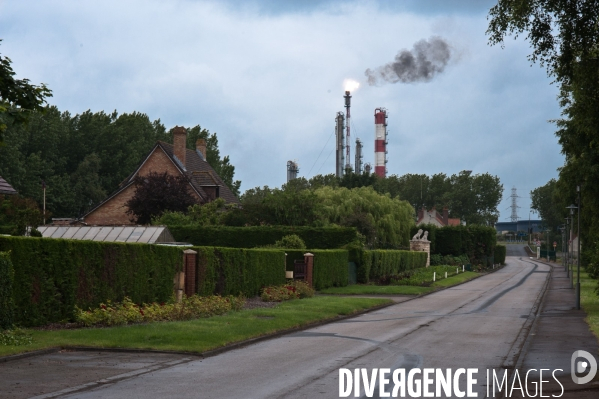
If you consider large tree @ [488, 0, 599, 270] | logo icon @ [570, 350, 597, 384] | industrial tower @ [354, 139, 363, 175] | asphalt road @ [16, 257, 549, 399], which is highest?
industrial tower @ [354, 139, 363, 175]

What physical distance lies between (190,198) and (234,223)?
18.4ft

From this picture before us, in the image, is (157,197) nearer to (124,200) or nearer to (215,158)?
(124,200)

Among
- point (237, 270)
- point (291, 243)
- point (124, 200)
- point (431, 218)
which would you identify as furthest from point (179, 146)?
point (431, 218)

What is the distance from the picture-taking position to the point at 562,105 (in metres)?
38.7

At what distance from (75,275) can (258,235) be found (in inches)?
1402

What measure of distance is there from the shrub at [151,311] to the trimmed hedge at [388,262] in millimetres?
27454

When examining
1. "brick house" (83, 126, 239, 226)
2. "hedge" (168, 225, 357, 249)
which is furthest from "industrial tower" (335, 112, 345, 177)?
"hedge" (168, 225, 357, 249)

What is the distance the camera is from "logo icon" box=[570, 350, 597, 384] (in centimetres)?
1331

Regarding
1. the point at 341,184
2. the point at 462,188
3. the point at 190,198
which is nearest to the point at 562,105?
the point at 190,198

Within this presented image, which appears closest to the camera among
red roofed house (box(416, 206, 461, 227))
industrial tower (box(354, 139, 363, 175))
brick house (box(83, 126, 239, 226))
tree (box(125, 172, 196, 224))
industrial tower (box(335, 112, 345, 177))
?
tree (box(125, 172, 196, 224))

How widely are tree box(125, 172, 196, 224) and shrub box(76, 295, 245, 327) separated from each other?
118 feet

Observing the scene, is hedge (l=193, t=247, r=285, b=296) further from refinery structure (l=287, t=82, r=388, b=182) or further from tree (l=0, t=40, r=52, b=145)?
refinery structure (l=287, t=82, r=388, b=182)

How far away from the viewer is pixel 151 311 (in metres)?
22.8

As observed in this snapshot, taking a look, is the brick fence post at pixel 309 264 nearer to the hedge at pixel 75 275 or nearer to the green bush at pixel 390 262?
the green bush at pixel 390 262
